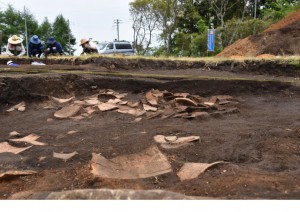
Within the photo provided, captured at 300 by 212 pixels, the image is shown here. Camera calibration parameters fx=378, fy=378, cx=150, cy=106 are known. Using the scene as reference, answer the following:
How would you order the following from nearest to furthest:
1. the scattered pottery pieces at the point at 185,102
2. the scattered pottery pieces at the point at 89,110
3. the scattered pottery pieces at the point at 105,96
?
1. the scattered pottery pieces at the point at 185,102
2. the scattered pottery pieces at the point at 89,110
3. the scattered pottery pieces at the point at 105,96

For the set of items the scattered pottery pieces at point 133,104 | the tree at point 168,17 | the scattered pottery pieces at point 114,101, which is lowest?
the scattered pottery pieces at point 133,104

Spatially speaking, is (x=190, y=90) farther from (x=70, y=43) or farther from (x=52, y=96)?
(x=70, y=43)

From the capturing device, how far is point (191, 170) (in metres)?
3.68

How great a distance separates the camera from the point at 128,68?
418 inches

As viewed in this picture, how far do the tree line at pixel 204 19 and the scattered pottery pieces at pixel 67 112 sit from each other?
13756mm

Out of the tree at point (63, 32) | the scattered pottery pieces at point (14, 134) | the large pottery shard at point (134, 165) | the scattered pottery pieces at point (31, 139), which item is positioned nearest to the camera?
the large pottery shard at point (134, 165)

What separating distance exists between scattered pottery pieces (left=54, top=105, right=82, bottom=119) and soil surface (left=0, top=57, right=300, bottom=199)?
0.16 m

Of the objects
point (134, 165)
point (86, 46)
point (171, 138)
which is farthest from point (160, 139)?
point (86, 46)

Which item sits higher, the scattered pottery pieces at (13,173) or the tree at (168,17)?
the tree at (168,17)

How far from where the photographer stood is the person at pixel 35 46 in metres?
13.0

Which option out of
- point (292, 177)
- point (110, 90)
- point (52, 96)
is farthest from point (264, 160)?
point (52, 96)

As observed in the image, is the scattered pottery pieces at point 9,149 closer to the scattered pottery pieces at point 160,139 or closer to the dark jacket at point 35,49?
the scattered pottery pieces at point 160,139

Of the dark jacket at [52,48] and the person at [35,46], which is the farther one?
the dark jacket at [52,48]

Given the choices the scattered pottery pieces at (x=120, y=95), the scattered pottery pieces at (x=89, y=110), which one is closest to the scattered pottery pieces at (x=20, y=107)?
the scattered pottery pieces at (x=89, y=110)
